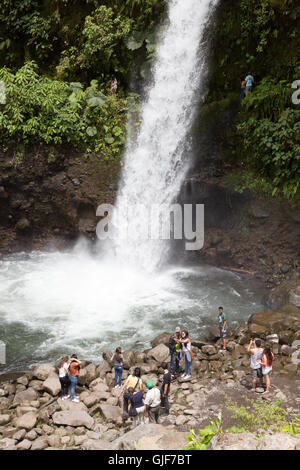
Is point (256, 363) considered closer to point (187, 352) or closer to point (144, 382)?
point (187, 352)

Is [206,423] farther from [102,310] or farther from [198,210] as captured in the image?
[198,210]

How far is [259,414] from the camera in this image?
8328mm

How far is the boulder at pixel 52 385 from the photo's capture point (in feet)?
30.5

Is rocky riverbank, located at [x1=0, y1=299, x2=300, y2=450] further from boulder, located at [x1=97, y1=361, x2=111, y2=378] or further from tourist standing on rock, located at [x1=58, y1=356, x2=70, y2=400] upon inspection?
tourist standing on rock, located at [x1=58, y1=356, x2=70, y2=400]

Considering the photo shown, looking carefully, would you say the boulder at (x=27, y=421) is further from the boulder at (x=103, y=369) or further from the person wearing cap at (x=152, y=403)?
the person wearing cap at (x=152, y=403)

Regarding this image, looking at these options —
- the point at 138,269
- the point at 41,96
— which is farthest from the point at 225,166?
the point at 41,96

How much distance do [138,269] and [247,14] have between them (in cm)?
1154

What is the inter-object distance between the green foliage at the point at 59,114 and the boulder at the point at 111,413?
39.3ft

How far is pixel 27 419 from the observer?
8.27 metres

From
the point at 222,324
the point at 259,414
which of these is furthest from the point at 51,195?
the point at 259,414

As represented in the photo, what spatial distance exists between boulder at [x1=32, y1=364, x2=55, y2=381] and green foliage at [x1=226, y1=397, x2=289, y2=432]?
4.28 meters

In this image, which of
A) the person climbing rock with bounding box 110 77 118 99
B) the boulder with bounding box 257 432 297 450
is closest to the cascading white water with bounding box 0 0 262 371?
the person climbing rock with bounding box 110 77 118 99

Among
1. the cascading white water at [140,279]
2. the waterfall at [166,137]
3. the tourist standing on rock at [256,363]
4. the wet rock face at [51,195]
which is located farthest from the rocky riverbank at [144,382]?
the wet rock face at [51,195]

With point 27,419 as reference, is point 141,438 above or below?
above
